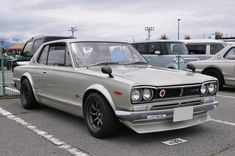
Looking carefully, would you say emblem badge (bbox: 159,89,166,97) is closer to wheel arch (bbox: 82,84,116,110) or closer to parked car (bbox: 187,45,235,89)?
wheel arch (bbox: 82,84,116,110)

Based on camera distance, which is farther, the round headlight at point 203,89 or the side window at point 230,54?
the side window at point 230,54

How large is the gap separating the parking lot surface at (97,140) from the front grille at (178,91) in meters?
0.65

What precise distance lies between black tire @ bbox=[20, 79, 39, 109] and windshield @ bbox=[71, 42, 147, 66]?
175cm

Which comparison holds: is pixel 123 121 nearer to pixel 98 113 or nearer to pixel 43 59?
pixel 98 113

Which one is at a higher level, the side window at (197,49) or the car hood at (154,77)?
the side window at (197,49)

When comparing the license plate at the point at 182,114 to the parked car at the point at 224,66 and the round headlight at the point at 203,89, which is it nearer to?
the round headlight at the point at 203,89

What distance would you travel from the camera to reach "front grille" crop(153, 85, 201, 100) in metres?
4.04

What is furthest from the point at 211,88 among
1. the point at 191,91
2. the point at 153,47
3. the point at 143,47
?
the point at 143,47

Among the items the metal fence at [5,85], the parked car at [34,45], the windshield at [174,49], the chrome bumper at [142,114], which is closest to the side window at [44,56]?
the metal fence at [5,85]

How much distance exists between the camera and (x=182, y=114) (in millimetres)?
4250

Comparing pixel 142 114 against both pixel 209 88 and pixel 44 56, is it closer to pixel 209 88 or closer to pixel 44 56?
pixel 209 88

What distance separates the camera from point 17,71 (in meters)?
7.09

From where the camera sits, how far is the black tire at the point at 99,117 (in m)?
4.23

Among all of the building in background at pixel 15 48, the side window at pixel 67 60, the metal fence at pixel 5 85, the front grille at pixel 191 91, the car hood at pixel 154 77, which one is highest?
the building in background at pixel 15 48
